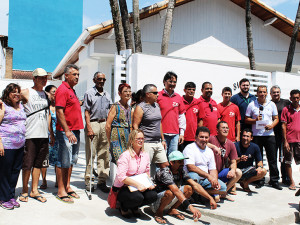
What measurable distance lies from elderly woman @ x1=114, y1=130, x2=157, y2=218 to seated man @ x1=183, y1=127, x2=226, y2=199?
2.88ft

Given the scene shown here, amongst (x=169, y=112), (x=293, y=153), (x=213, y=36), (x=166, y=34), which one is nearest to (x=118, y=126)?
(x=169, y=112)

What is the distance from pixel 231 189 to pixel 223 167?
1.63 feet

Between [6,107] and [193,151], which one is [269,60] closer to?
[193,151]

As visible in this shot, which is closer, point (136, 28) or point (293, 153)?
point (293, 153)

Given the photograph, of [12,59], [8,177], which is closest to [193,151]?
[8,177]

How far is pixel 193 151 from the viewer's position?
5398 mm

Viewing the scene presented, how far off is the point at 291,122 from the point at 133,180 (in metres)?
3.82

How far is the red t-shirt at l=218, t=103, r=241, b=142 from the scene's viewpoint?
6574 mm

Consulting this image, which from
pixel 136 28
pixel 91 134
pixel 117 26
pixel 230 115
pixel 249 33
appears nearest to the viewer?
pixel 91 134

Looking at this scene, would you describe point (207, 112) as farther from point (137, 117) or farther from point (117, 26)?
point (117, 26)

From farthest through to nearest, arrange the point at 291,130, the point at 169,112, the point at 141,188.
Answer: the point at 291,130, the point at 169,112, the point at 141,188

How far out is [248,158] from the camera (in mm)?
6266

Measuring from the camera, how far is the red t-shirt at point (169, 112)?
18.9ft

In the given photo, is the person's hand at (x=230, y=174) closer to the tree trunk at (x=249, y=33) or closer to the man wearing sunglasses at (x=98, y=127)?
the man wearing sunglasses at (x=98, y=127)
